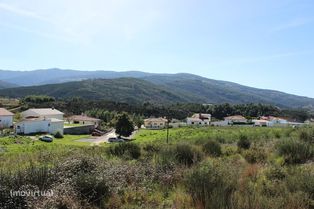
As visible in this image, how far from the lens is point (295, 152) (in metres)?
11.2

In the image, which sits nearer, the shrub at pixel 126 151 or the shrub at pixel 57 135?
the shrub at pixel 126 151

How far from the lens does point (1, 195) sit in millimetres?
5406

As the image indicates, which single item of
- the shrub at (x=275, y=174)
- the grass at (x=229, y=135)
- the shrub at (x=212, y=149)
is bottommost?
the grass at (x=229, y=135)

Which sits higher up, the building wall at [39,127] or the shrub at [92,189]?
the shrub at [92,189]

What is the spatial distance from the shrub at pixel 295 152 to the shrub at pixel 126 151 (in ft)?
16.2

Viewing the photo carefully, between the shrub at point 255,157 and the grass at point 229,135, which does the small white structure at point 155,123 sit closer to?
the grass at point 229,135

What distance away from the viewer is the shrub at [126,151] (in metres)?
12.2

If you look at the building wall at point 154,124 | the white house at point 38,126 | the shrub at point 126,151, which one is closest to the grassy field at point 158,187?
the shrub at point 126,151

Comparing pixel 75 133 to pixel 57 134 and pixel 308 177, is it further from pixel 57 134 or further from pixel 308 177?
pixel 308 177

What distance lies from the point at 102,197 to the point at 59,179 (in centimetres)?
97

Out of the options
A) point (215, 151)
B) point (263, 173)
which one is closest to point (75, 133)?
point (215, 151)

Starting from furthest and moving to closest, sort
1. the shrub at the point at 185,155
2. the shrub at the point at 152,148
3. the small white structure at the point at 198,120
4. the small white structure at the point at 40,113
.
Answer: the small white structure at the point at 198,120, the small white structure at the point at 40,113, the shrub at the point at 152,148, the shrub at the point at 185,155

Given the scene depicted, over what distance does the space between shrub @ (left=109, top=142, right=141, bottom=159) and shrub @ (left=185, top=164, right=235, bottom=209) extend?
585cm

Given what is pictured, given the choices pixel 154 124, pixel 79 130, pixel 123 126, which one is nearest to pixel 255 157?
pixel 123 126
